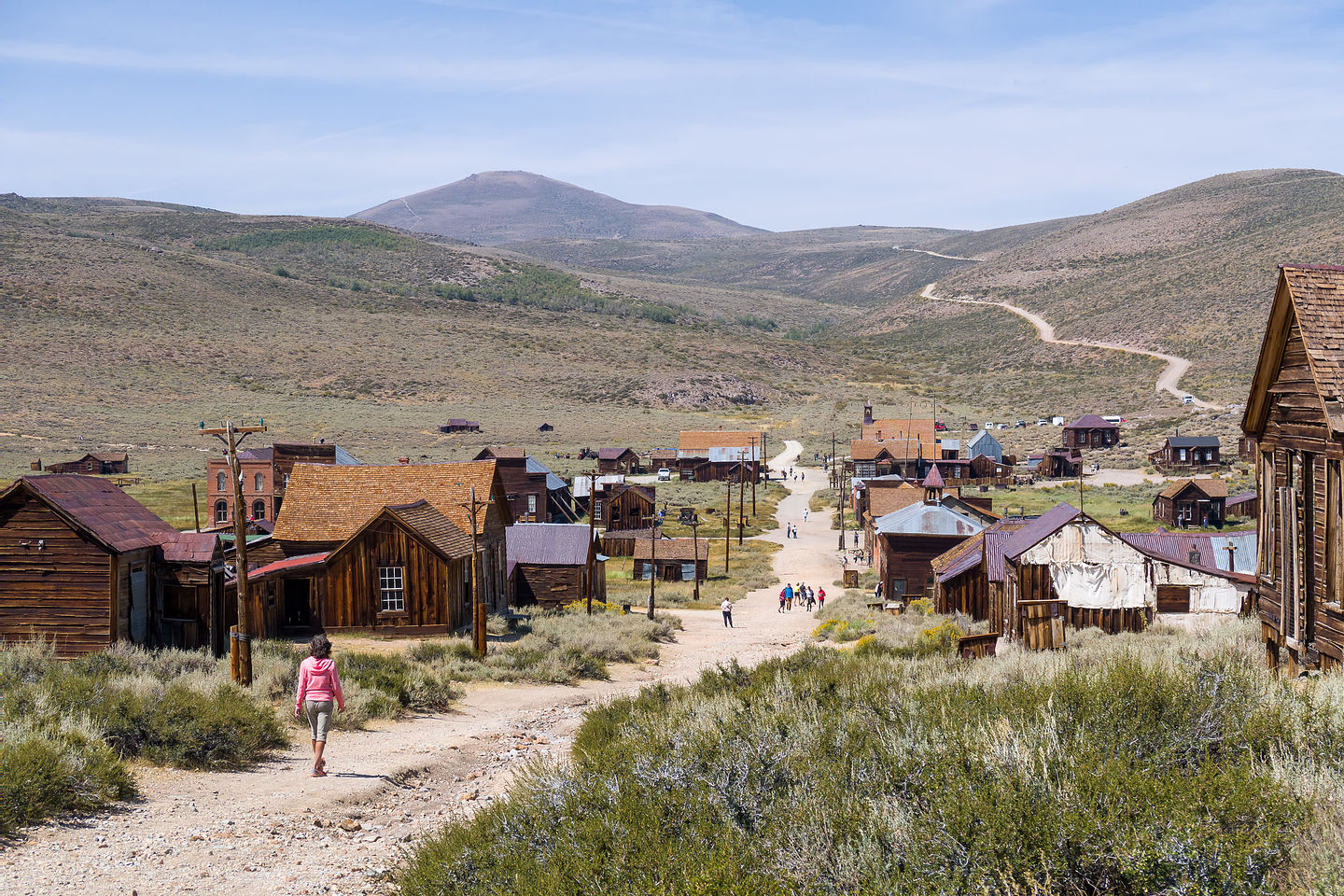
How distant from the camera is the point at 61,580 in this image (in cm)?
1745

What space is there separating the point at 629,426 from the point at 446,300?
79570mm

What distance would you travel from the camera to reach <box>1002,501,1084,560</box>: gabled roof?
22.6 metres

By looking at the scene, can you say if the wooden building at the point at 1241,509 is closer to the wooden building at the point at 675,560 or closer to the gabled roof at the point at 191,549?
the wooden building at the point at 675,560

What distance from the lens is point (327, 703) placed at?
37.7ft

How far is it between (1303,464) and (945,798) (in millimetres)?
6849

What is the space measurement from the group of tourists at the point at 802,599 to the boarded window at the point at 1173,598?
1588 cm

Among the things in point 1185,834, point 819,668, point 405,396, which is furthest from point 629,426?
point 1185,834

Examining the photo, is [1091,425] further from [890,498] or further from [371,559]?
[371,559]

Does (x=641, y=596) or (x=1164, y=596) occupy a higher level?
(x=1164, y=596)

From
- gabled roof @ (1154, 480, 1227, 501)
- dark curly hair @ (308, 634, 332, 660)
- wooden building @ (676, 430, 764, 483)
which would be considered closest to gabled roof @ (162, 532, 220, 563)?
dark curly hair @ (308, 634, 332, 660)

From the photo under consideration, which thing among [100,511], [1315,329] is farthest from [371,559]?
[1315,329]

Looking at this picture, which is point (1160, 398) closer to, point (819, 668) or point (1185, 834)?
point (819, 668)

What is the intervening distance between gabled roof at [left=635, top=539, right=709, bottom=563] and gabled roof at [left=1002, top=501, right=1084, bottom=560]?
22739 millimetres

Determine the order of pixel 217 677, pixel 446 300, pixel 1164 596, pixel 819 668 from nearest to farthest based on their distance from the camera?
pixel 819 668, pixel 217 677, pixel 1164 596, pixel 446 300
